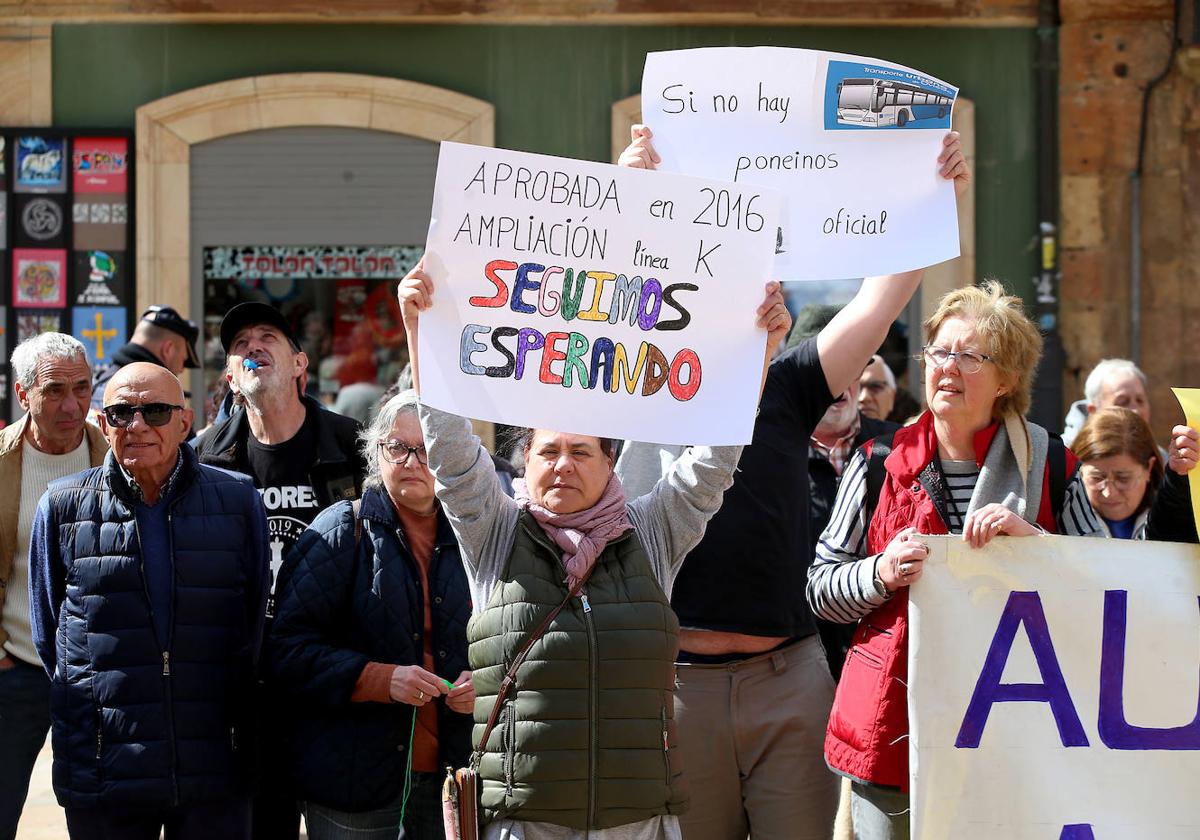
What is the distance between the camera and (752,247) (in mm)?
3555

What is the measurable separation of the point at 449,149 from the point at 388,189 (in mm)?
6934

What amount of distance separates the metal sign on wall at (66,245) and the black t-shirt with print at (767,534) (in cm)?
699

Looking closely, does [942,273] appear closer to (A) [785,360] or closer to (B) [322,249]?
(B) [322,249]

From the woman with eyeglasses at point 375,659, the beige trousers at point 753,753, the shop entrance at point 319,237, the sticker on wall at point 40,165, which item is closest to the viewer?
the beige trousers at point 753,753

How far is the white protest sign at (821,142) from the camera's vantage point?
3.94m

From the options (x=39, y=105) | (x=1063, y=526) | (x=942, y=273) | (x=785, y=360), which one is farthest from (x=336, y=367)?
(x=1063, y=526)

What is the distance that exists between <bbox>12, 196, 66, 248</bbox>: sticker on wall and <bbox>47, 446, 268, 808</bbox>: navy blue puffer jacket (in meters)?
6.39

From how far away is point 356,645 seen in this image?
410cm

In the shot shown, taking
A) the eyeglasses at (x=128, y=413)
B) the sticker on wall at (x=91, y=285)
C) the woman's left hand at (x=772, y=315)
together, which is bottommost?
the eyeglasses at (x=128, y=413)

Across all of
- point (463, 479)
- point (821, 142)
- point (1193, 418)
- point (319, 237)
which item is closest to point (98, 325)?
point (319, 237)

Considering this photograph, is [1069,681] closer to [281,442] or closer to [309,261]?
[281,442]

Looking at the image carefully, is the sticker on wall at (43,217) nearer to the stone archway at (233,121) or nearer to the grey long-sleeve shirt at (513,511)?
the stone archway at (233,121)

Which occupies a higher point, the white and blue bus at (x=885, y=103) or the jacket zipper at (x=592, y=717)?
the white and blue bus at (x=885, y=103)

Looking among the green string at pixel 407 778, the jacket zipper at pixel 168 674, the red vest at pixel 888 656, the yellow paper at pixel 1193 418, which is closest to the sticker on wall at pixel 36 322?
the jacket zipper at pixel 168 674
